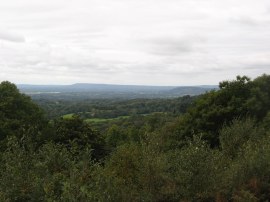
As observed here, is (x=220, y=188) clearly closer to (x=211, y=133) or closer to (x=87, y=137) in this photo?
(x=211, y=133)

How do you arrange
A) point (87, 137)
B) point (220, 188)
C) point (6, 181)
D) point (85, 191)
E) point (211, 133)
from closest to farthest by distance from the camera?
1. point (85, 191)
2. point (6, 181)
3. point (220, 188)
4. point (211, 133)
5. point (87, 137)

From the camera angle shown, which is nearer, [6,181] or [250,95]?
[6,181]

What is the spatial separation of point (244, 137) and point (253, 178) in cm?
1048

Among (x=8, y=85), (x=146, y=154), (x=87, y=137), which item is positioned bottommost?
(x=87, y=137)

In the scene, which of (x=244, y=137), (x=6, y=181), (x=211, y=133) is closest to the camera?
(x=6, y=181)

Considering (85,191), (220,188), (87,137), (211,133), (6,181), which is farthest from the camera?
(87,137)

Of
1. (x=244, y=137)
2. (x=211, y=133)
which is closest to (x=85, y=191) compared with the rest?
(x=244, y=137)

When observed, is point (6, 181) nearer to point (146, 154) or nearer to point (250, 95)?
point (146, 154)

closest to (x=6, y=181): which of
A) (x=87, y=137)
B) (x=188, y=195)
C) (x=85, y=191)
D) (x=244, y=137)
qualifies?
(x=85, y=191)

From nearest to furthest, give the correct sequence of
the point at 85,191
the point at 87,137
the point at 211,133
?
the point at 85,191 < the point at 211,133 < the point at 87,137

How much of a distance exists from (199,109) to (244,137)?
59.4ft

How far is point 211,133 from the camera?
→ 4150 centimetres

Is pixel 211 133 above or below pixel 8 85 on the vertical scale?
below

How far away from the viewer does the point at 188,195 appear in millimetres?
16859
